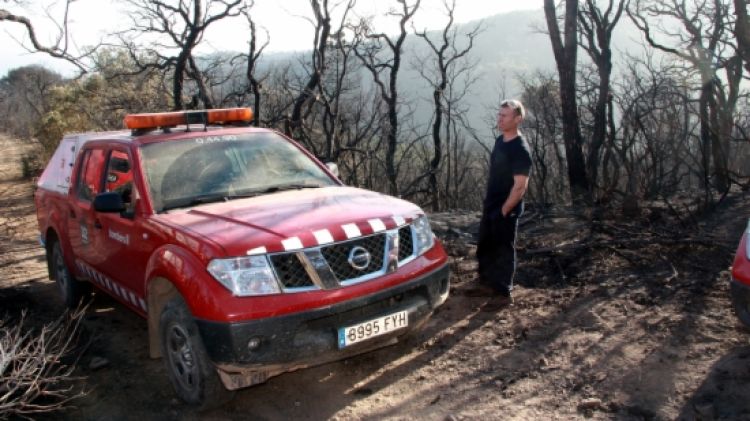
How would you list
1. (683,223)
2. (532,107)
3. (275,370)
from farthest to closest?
1. (532,107)
2. (683,223)
3. (275,370)

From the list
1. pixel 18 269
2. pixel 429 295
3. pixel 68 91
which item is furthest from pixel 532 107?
pixel 429 295

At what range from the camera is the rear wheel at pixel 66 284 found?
5.69 m

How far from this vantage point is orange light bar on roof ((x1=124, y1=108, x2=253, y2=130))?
456 centimetres

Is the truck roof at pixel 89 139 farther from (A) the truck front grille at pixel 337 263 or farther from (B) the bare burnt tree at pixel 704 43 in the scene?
(B) the bare burnt tree at pixel 704 43

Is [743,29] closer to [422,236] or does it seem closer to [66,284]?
[422,236]

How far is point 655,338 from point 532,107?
2004 cm

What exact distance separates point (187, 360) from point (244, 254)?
0.82 meters

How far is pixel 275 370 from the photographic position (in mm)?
3270

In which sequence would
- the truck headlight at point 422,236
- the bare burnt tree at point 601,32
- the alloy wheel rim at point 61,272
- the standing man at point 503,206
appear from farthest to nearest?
the bare burnt tree at point 601,32
the alloy wheel rim at point 61,272
the standing man at point 503,206
the truck headlight at point 422,236

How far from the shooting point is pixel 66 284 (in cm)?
581

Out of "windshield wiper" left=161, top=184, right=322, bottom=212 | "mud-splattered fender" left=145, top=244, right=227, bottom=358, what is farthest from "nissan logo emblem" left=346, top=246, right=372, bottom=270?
"windshield wiper" left=161, top=184, right=322, bottom=212

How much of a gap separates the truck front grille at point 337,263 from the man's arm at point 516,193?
1.33 m

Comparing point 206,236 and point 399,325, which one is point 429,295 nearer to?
point 399,325

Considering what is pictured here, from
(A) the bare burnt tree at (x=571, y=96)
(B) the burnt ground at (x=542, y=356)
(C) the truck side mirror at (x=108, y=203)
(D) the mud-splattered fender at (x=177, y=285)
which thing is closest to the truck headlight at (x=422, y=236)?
(B) the burnt ground at (x=542, y=356)
